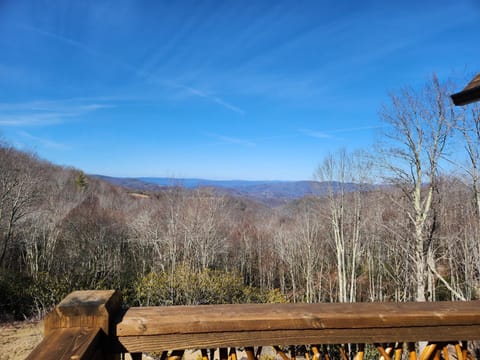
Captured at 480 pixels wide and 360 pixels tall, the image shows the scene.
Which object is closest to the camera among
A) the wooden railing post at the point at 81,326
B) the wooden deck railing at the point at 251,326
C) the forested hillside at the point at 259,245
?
the wooden railing post at the point at 81,326

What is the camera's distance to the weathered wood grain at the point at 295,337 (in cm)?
97

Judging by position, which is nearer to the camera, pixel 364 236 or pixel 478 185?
pixel 478 185

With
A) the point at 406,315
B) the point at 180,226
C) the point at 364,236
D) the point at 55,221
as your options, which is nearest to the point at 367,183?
the point at 364,236

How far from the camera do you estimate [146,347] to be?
972 mm

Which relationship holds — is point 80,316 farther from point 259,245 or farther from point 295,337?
point 259,245

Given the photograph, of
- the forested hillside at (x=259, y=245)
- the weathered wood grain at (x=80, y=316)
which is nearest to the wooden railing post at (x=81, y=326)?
the weathered wood grain at (x=80, y=316)

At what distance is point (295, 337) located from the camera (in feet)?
3.27

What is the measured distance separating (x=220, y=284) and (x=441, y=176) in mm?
10268

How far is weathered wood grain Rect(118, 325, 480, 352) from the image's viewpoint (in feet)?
3.19

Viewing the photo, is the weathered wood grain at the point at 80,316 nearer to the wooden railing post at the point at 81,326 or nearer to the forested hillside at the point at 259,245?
the wooden railing post at the point at 81,326

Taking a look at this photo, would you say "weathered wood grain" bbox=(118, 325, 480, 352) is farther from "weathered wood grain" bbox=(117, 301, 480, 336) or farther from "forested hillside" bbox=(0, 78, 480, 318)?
"forested hillside" bbox=(0, 78, 480, 318)

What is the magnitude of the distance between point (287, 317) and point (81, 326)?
2.16ft

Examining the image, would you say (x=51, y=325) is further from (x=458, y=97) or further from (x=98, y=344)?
(x=458, y=97)

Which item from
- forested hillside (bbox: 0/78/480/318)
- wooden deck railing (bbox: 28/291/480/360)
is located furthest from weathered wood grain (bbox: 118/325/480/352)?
forested hillside (bbox: 0/78/480/318)
